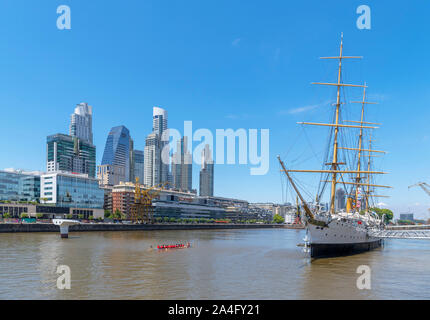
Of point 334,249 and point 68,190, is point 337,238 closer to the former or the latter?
point 334,249

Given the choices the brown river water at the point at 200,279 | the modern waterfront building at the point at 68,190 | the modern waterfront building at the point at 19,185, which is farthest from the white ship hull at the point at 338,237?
the modern waterfront building at the point at 19,185

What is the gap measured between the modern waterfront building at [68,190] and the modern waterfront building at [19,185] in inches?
232

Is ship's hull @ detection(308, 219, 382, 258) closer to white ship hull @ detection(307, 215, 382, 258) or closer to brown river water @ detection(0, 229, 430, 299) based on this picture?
white ship hull @ detection(307, 215, 382, 258)

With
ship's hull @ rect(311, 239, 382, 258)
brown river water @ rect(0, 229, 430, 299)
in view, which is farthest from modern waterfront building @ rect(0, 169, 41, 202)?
ship's hull @ rect(311, 239, 382, 258)

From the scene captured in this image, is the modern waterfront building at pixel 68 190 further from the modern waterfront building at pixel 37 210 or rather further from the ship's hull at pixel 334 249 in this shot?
the ship's hull at pixel 334 249

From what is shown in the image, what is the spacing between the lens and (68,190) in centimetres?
18250

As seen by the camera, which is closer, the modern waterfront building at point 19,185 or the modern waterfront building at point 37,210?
the modern waterfront building at point 37,210

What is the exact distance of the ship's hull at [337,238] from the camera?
54.1 metres

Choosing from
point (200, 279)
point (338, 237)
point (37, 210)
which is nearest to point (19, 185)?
point (37, 210)

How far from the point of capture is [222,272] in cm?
4131

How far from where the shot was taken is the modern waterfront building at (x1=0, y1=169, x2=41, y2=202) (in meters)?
177
